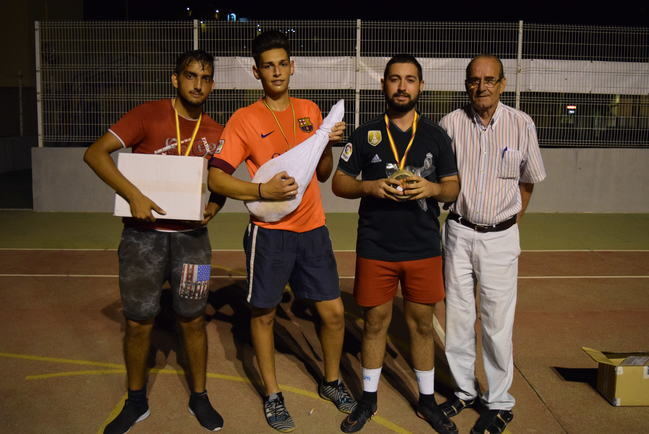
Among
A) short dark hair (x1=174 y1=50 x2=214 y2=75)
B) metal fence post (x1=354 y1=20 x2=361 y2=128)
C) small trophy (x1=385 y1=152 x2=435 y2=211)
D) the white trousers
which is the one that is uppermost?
metal fence post (x1=354 y1=20 x2=361 y2=128)

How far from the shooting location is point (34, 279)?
7.06 metres

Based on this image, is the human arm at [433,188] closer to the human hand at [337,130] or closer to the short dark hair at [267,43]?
the human hand at [337,130]

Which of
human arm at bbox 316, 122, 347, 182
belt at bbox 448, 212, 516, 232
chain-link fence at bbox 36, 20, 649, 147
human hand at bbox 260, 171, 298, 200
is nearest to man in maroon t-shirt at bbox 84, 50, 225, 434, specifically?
human hand at bbox 260, 171, 298, 200

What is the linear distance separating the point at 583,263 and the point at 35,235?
25.8 ft

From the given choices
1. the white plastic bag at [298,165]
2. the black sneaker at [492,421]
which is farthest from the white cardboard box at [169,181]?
the black sneaker at [492,421]

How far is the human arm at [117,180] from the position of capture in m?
3.41

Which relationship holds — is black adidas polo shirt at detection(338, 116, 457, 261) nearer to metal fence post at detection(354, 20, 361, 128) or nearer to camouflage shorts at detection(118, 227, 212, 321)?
camouflage shorts at detection(118, 227, 212, 321)

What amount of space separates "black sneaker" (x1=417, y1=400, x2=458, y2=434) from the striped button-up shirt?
3.72 feet

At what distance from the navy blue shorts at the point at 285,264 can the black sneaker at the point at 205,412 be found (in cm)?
67

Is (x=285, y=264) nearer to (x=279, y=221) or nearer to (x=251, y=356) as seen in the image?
(x=279, y=221)

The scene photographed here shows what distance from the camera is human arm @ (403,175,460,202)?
133 inches

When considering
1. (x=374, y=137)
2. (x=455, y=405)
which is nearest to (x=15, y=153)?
(x=374, y=137)

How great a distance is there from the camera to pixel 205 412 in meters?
3.79

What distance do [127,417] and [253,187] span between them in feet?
5.02
